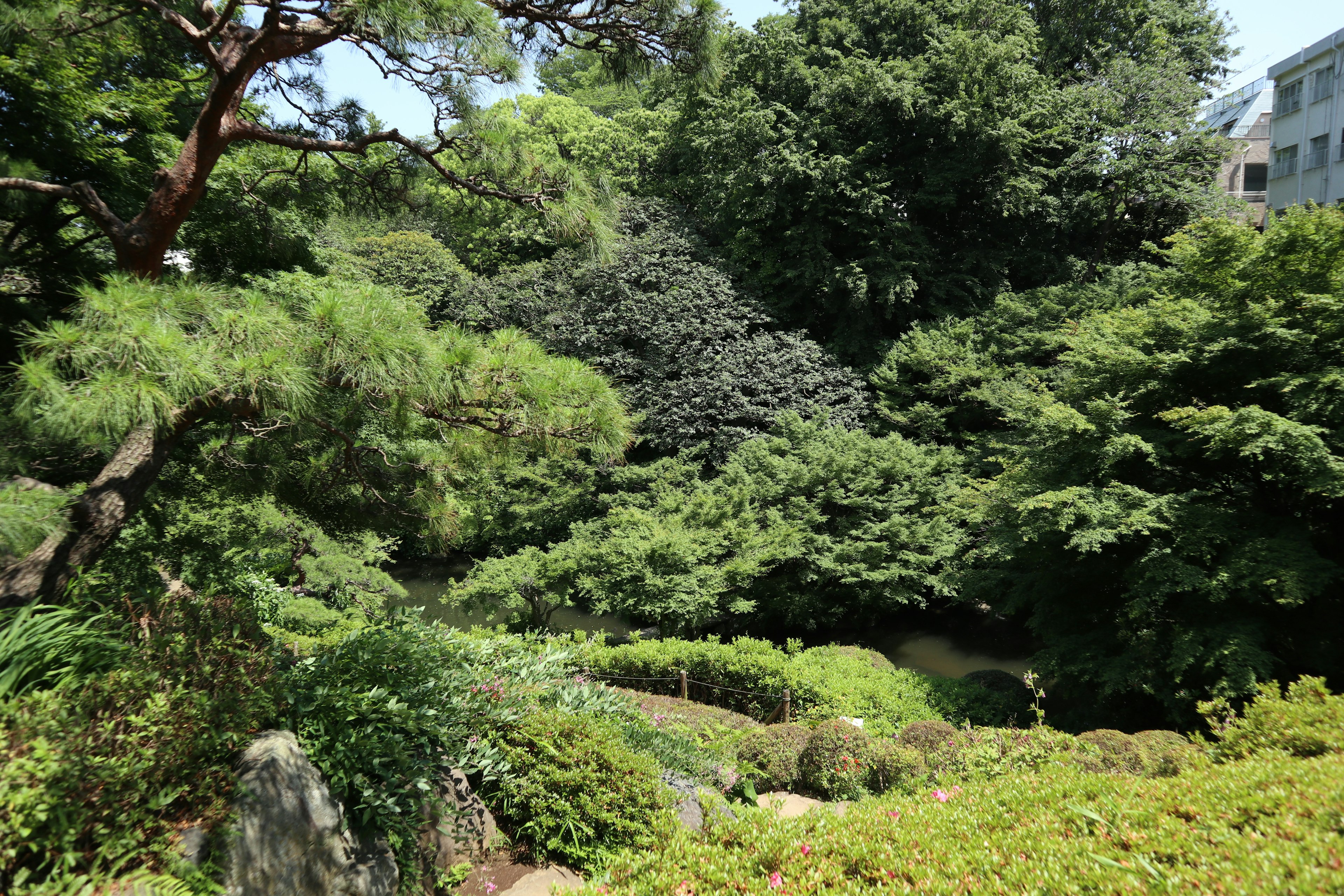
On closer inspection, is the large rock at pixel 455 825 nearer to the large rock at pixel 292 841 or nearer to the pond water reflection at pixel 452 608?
the large rock at pixel 292 841

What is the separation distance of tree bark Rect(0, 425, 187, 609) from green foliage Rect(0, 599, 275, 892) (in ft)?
1.22

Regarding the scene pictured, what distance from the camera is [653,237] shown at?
1730 cm

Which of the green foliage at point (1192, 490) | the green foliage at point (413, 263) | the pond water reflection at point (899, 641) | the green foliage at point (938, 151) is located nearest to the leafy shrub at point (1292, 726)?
the green foliage at point (1192, 490)

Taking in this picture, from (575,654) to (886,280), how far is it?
479 inches

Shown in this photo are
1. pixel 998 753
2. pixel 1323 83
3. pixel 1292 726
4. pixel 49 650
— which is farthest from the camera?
pixel 1323 83

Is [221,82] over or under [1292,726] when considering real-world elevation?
over

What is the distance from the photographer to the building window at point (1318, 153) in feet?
57.4

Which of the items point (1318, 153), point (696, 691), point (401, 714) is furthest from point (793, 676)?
point (1318, 153)

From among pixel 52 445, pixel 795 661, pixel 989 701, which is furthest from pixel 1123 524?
pixel 52 445

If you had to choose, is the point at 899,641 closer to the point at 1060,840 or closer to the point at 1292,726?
the point at 1292,726

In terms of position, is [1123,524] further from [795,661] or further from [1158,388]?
[795,661]

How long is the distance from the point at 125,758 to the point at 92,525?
1079mm

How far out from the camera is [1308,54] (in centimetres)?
1795

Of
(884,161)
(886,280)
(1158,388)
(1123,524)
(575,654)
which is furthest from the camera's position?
(884,161)
